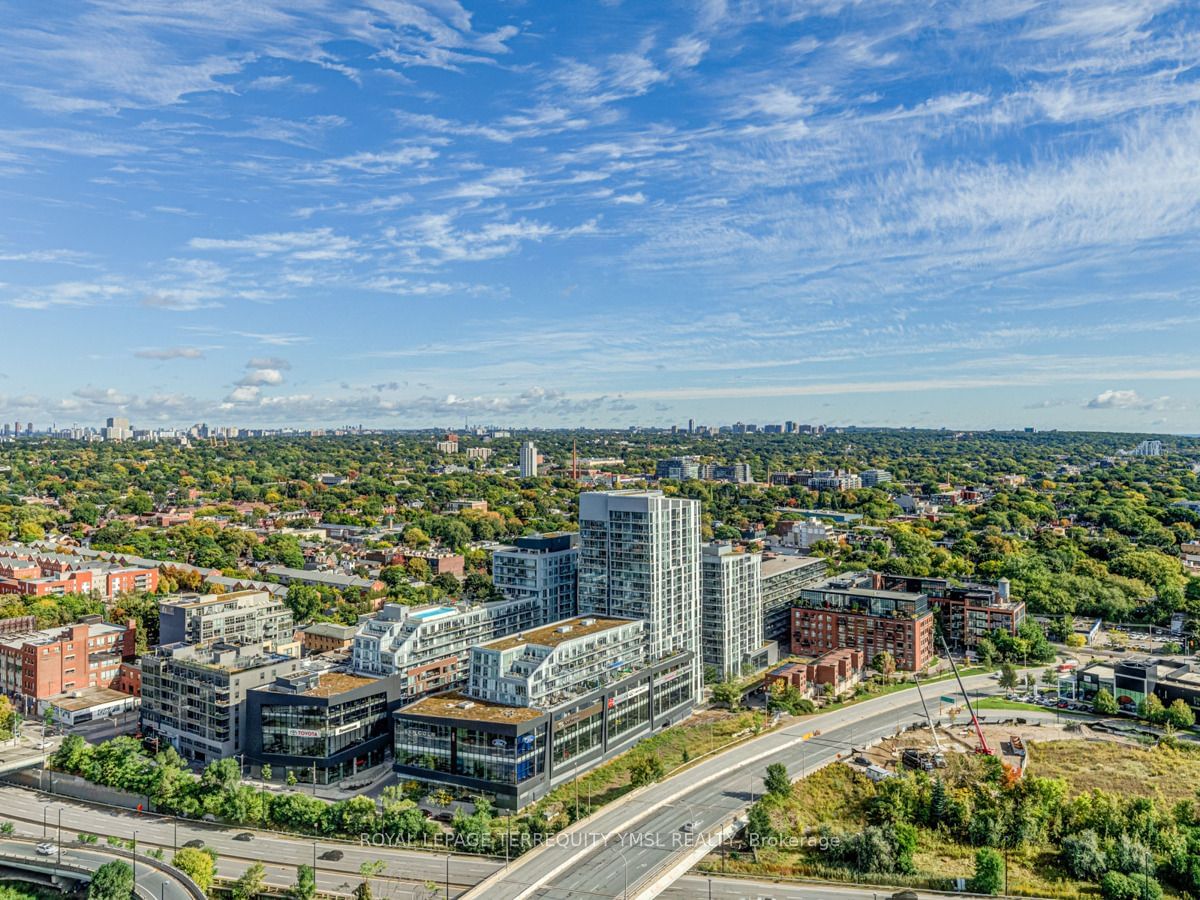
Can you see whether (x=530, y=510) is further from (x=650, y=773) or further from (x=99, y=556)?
(x=650, y=773)

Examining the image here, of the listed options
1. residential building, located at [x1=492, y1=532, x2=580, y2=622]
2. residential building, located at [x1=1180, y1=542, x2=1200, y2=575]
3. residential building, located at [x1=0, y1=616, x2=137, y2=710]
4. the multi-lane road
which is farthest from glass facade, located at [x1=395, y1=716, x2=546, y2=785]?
residential building, located at [x1=1180, y1=542, x2=1200, y2=575]

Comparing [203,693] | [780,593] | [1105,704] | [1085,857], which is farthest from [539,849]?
[780,593]

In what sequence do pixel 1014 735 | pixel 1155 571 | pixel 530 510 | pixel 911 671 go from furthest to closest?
pixel 530 510
pixel 1155 571
pixel 911 671
pixel 1014 735

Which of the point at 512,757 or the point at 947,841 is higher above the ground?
the point at 512,757

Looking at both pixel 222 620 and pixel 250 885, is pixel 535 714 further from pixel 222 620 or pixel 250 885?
pixel 222 620

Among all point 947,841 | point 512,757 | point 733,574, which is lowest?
point 947,841

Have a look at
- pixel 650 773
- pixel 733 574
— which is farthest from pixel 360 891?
pixel 733 574
